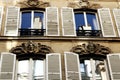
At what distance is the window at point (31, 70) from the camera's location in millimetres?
11750

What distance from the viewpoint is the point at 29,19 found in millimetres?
14188

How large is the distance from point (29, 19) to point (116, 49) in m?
3.65

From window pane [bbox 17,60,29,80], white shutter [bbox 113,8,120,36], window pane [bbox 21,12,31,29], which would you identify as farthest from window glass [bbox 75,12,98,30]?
window pane [bbox 17,60,29,80]

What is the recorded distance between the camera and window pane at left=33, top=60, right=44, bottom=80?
1176 cm

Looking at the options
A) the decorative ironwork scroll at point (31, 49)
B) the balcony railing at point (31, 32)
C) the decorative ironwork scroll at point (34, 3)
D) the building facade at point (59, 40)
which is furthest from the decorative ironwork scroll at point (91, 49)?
the decorative ironwork scroll at point (34, 3)

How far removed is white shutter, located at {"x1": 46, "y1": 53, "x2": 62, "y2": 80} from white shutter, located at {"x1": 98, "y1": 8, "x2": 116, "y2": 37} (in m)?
2.32

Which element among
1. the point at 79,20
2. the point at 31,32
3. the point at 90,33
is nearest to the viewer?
the point at 31,32

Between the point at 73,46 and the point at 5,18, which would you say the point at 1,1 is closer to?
the point at 5,18

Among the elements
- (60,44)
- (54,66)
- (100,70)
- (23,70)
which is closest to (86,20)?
(60,44)

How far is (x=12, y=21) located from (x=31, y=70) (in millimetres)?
2526

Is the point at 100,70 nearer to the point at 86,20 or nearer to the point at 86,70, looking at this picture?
the point at 86,70

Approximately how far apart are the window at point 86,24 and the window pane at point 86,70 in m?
1.54

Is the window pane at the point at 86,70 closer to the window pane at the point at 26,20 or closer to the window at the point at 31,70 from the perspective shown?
the window at the point at 31,70

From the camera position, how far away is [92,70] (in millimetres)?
12070
